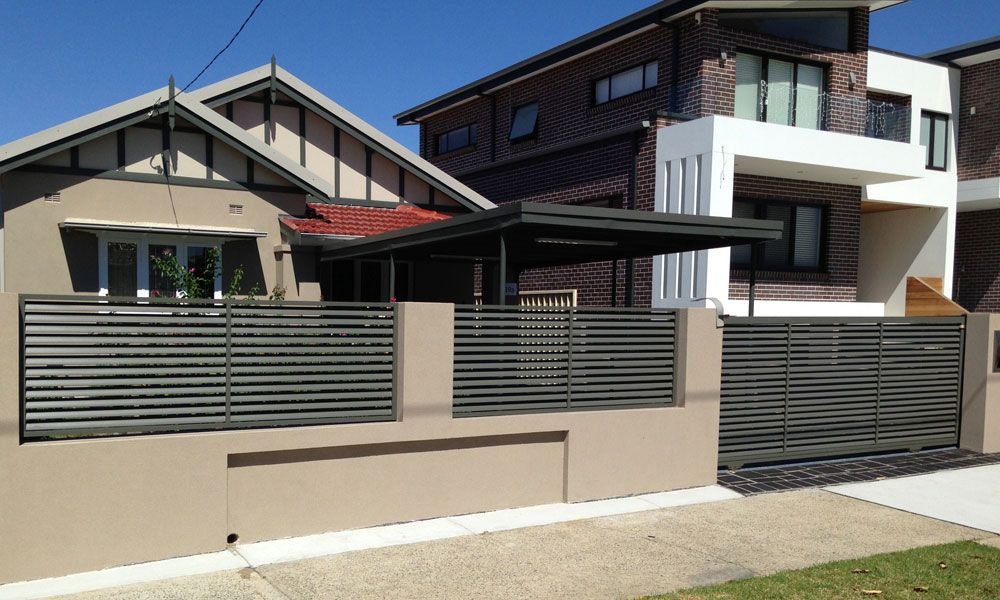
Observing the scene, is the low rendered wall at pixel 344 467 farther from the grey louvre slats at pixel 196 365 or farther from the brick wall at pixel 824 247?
the brick wall at pixel 824 247

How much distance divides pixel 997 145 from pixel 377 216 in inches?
580

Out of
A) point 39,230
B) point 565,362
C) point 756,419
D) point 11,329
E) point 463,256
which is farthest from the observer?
point 463,256

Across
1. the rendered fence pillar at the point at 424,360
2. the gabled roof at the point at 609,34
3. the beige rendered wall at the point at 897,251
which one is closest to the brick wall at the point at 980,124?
the beige rendered wall at the point at 897,251

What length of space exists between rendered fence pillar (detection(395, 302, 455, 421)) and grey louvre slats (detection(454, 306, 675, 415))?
0.14m

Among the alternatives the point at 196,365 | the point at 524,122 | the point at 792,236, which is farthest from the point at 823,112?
the point at 196,365

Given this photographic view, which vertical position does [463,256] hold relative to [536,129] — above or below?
below

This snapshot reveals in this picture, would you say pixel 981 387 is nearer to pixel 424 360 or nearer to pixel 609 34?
pixel 424 360

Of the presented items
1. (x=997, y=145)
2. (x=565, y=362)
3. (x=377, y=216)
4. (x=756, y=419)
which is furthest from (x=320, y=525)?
(x=997, y=145)

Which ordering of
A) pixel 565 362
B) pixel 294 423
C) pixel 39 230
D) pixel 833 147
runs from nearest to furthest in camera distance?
pixel 294 423 → pixel 565 362 → pixel 39 230 → pixel 833 147

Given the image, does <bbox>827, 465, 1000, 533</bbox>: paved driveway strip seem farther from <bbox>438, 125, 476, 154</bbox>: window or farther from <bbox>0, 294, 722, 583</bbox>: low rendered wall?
<bbox>438, 125, 476, 154</bbox>: window

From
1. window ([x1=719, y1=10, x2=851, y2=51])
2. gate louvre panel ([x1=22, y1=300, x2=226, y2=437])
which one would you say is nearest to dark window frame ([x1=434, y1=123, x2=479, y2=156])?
window ([x1=719, y1=10, x2=851, y2=51])

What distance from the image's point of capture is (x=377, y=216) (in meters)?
13.3

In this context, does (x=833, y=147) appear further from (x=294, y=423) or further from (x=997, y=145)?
A: (x=294, y=423)

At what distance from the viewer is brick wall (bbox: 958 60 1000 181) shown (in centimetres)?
1856
